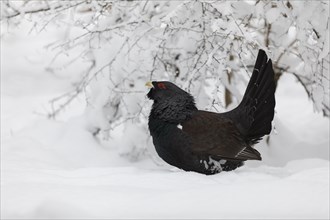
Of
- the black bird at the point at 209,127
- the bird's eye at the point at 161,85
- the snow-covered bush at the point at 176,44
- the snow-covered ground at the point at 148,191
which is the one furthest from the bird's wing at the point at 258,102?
the bird's eye at the point at 161,85

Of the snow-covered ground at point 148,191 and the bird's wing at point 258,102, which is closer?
the snow-covered ground at point 148,191

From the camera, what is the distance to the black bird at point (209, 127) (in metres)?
4.05

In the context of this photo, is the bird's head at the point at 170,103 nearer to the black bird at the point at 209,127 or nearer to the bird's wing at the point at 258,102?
the black bird at the point at 209,127

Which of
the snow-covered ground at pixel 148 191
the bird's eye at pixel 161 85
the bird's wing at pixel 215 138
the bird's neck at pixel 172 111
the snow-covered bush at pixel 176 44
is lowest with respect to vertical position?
the snow-covered ground at pixel 148 191

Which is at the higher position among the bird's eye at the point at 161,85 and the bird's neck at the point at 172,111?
the bird's eye at the point at 161,85

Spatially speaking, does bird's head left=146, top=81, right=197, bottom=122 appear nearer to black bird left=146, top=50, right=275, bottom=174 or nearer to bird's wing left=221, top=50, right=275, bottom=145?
black bird left=146, top=50, right=275, bottom=174

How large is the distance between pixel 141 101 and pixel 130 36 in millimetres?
928

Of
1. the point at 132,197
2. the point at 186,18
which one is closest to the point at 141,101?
the point at 186,18

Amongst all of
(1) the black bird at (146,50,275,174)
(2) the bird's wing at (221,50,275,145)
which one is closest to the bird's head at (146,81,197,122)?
(1) the black bird at (146,50,275,174)

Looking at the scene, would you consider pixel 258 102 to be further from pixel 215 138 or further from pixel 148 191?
pixel 148 191

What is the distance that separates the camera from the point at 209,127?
4.19 m

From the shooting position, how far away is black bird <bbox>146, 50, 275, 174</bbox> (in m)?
4.05

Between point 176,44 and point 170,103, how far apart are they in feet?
6.50

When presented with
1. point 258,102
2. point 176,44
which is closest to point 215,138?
Result: point 258,102
